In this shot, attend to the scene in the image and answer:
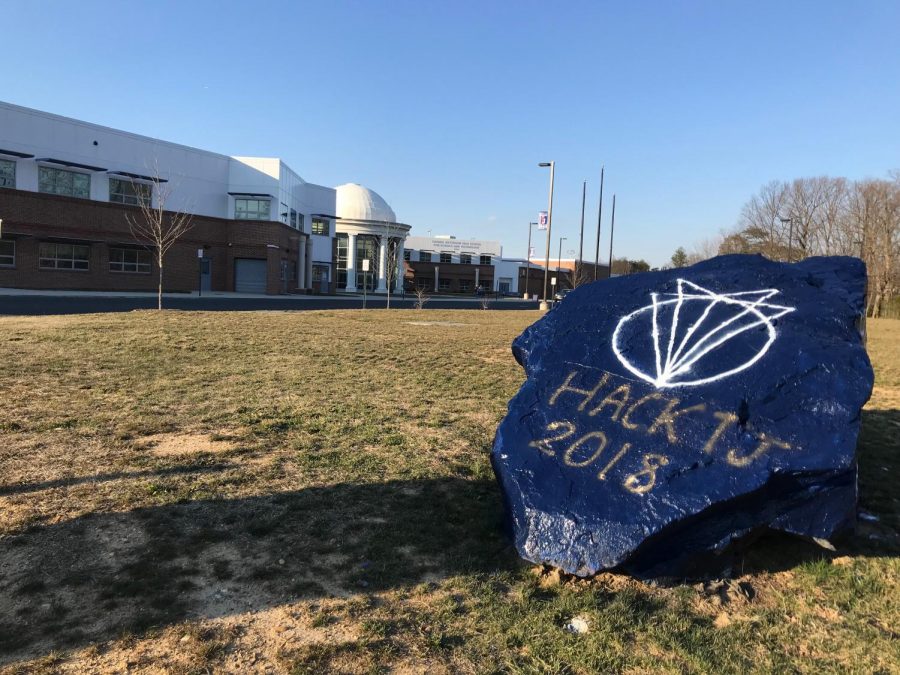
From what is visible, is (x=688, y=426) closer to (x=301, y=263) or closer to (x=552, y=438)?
(x=552, y=438)

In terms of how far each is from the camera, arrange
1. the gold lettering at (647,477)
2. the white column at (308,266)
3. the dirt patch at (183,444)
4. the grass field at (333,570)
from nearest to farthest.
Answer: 1. the grass field at (333,570)
2. the gold lettering at (647,477)
3. the dirt patch at (183,444)
4. the white column at (308,266)

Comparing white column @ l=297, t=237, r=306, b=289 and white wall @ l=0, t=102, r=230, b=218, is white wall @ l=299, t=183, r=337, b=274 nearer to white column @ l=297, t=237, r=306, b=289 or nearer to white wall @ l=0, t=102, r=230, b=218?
white column @ l=297, t=237, r=306, b=289

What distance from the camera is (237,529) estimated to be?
374cm

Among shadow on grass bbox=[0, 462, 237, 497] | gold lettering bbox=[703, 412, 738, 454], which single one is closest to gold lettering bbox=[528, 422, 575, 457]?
gold lettering bbox=[703, 412, 738, 454]

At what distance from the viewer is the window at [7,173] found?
3306cm

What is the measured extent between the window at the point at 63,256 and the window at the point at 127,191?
12.4ft

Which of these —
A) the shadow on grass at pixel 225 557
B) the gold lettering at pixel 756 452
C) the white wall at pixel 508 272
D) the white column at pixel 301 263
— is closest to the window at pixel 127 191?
the white column at pixel 301 263

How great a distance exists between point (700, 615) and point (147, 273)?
4094 cm

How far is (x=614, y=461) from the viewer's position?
3428 mm

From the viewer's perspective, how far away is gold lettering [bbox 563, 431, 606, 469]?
347cm

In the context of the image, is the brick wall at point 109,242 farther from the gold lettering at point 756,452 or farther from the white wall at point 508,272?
the white wall at point 508,272

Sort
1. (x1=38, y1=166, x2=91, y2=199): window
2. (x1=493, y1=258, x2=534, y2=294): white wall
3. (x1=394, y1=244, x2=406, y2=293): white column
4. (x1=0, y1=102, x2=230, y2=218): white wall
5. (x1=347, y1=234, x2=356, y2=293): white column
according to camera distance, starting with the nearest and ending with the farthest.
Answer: (x1=0, y1=102, x2=230, y2=218): white wall < (x1=38, y1=166, x2=91, y2=199): window < (x1=347, y1=234, x2=356, y2=293): white column < (x1=394, y1=244, x2=406, y2=293): white column < (x1=493, y1=258, x2=534, y2=294): white wall

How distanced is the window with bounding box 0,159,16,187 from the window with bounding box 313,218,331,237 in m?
23.3

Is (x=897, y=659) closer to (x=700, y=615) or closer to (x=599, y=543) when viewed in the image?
(x=700, y=615)
